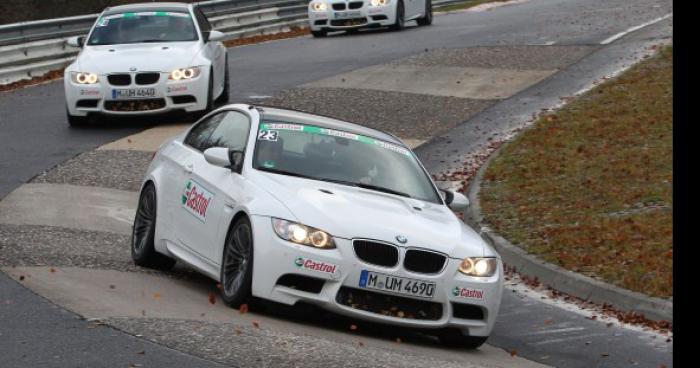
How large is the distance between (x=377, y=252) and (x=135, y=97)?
11.2 metres

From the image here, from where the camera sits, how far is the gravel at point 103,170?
16.8 m

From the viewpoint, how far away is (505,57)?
28469 mm

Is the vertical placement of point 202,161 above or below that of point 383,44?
above

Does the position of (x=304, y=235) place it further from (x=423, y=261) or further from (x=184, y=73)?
(x=184, y=73)

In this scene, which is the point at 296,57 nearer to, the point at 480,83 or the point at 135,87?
the point at 480,83

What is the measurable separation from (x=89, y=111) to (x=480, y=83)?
7.68 meters

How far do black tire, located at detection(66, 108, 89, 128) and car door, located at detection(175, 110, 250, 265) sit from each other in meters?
9.29

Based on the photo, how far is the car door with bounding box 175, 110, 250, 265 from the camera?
1045 cm

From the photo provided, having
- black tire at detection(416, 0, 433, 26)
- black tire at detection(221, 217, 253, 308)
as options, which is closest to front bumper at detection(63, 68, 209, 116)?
black tire at detection(221, 217, 253, 308)

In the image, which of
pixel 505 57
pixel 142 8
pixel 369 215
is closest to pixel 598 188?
pixel 369 215

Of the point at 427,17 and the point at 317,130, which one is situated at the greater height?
the point at 317,130

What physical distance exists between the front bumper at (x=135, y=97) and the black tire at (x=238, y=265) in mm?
10407

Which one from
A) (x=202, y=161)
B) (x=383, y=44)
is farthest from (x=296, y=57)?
(x=202, y=161)

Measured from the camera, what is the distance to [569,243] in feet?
44.4
